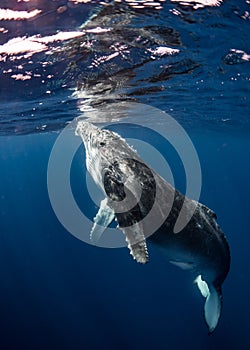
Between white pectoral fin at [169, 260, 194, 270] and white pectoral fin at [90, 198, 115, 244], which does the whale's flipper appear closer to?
white pectoral fin at [169, 260, 194, 270]

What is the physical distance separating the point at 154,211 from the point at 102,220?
1883 mm

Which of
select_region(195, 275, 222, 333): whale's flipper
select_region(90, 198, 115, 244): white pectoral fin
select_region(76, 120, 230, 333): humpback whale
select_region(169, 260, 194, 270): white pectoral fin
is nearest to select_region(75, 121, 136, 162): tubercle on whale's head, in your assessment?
select_region(76, 120, 230, 333): humpback whale

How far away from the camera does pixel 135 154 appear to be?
6.37 m

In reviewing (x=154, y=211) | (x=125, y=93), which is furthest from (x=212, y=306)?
→ (x=125, y=93)

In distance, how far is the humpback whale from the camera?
550 centimetres

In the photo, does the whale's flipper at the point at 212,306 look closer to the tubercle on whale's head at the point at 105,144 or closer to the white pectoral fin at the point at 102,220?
the white pectoral fin at the point at 102,220

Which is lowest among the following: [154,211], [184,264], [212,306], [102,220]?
[212,306]

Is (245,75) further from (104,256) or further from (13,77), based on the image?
(104,256)

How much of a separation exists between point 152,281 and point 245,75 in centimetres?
3193

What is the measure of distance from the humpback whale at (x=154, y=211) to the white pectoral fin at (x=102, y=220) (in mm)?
667

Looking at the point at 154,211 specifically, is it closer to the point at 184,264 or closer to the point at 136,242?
the point at 136,242

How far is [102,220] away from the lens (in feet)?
24.0

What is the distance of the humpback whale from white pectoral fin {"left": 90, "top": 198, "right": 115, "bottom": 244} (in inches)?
26.2

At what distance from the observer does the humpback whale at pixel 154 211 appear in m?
5.50
